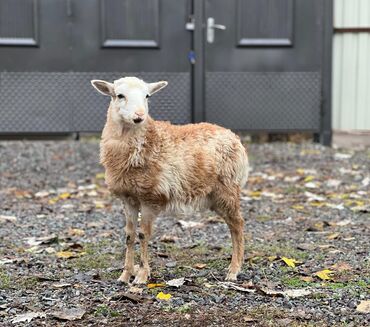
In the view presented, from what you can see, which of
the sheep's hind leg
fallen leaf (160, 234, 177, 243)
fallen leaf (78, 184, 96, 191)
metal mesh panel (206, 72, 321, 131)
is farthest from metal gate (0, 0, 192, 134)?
the sheep's hind leg

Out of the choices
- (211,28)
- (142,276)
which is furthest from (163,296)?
(211,28)

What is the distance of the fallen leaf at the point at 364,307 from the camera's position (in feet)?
11.6

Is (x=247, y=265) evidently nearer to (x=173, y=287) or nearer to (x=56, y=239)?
(x=173, y=287)

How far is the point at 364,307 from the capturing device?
3.56m

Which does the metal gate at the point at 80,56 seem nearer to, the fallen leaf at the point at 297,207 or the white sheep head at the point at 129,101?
the fallen leaf at the point at 297,207

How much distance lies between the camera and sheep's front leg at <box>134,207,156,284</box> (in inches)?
157

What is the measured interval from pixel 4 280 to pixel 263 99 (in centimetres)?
514

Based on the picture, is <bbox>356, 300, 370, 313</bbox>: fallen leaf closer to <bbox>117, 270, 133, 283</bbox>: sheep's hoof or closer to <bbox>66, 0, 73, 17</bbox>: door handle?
<bbox>117, 270, 133, 283</bbox>: sheep's hoof

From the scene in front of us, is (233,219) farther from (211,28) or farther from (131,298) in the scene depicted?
(211,28)

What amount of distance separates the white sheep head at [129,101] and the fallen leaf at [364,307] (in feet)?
5.02

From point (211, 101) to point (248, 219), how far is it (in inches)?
114

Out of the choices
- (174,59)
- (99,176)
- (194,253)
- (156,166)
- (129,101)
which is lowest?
(194,253)

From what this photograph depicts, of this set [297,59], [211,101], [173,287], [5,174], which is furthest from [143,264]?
[297,59]

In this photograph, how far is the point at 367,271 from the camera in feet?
13.9
